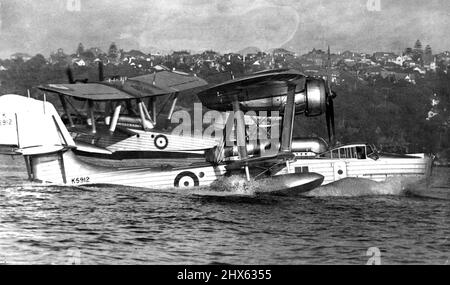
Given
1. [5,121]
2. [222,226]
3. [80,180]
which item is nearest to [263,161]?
[222,226]

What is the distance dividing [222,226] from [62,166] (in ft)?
21.1

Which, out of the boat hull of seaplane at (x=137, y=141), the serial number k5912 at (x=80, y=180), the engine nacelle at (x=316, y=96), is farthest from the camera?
the boat hull of seaplane at (x=137, y=141)

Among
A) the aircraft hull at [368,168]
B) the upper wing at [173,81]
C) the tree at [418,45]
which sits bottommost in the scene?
the aircraft hull at [368,168]

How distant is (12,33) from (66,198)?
26.3 feet

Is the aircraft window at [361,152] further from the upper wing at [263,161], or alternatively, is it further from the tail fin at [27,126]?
the tail fin at [27,126]

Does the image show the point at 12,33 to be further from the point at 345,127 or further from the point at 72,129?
the point at 345,127

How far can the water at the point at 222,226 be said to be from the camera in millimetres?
11273

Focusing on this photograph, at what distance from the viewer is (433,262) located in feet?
36.3

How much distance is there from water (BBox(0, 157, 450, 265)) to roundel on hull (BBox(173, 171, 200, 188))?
32 centimetres

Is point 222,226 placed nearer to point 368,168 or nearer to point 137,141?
point 368,168

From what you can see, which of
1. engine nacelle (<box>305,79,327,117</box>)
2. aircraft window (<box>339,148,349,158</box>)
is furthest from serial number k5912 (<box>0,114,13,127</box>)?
aircraft window (<box>339,148,349,158</box>)

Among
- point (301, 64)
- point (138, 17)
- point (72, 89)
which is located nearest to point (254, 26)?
point (138, 17)

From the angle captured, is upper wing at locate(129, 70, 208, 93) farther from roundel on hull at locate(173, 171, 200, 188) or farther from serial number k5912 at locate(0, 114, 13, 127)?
serial number k5912 at locate(0, 114, 13, 127)

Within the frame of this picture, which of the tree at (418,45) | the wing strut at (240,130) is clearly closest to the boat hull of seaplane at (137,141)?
the wing strut at (240,130)
